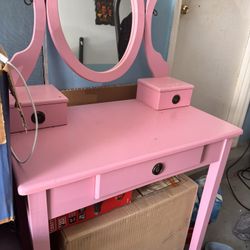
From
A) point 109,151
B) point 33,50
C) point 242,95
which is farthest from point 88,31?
point 242,95

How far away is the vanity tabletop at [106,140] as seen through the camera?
63 centimetres

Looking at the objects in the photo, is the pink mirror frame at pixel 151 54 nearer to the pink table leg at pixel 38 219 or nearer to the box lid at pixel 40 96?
the box lid at pixel 40 96

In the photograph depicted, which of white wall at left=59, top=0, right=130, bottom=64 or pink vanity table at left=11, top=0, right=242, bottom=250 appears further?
white wall at left=59, top=0, right=130, bottom=64

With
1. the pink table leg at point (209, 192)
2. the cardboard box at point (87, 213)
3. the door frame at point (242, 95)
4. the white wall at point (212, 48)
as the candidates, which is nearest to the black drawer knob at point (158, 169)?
the cardboard box at point (87, 213)

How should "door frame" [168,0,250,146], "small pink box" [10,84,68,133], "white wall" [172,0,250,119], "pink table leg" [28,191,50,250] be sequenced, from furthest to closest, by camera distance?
"door frame" [168,0,250,146], "white wall" [172,0,250,119], "small pink box" [10,84,68,133], "pink table leg" [28,191,50,250]

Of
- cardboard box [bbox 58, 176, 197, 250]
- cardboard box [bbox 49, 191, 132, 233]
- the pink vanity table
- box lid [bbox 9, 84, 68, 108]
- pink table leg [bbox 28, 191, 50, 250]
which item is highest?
box lid [bbox 9, 84, 68, 108]

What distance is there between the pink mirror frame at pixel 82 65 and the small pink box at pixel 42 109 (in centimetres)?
14

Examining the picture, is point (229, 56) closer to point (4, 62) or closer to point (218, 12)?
point (218, 12)

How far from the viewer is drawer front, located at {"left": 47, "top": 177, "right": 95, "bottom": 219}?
0.65 metres

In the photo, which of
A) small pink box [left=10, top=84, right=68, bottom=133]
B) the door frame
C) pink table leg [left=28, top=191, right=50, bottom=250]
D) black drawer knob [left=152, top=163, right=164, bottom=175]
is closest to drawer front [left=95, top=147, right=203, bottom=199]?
black drawer knob [left=152, top=163, right=164, bottom=175]

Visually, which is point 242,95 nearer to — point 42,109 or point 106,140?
point 106,140

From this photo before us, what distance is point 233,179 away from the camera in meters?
2.00

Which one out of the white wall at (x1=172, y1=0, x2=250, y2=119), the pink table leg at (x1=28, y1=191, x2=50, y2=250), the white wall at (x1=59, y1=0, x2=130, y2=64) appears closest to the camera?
the pink table leg at (x1=28, y1=191, x2=50, y2=250)

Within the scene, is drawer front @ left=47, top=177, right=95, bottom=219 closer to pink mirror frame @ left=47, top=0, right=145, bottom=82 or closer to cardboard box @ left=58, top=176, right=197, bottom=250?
cardboard box @ left=58, top=176, right=197, bottom=250
